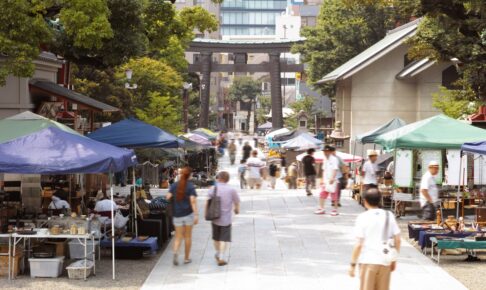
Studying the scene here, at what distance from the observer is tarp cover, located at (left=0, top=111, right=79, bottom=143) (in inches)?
566

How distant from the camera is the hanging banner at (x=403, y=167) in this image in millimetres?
23859

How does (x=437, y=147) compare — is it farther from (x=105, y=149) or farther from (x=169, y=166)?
(x=169, y=166)

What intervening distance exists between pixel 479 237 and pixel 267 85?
14652 centimetres

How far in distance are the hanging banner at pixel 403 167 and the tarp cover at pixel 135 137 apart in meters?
6.84

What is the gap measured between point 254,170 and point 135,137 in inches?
456

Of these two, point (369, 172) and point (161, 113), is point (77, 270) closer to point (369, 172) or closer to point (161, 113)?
point (369, 172)

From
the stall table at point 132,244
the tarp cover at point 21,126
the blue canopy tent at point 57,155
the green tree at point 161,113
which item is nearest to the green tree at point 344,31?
the green tree at point 161,113

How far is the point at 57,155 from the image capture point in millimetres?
13789

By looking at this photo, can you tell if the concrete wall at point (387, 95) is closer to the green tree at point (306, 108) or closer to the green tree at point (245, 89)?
the green tree at point (306, 108)

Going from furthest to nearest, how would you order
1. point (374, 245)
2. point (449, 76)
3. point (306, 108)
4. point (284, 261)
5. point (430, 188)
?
point (306, 108) < point (449, 76) < point (430, 188) < point (284, 261) < point (374, 245)

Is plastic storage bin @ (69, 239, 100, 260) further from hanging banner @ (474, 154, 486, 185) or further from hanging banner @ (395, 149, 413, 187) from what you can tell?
hanging banner @ (474, 154, 486, 185)

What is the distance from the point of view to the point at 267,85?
161750mm

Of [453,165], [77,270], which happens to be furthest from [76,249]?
[453,165]

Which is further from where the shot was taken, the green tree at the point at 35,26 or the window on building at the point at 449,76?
the window on building at the point at 449,76
